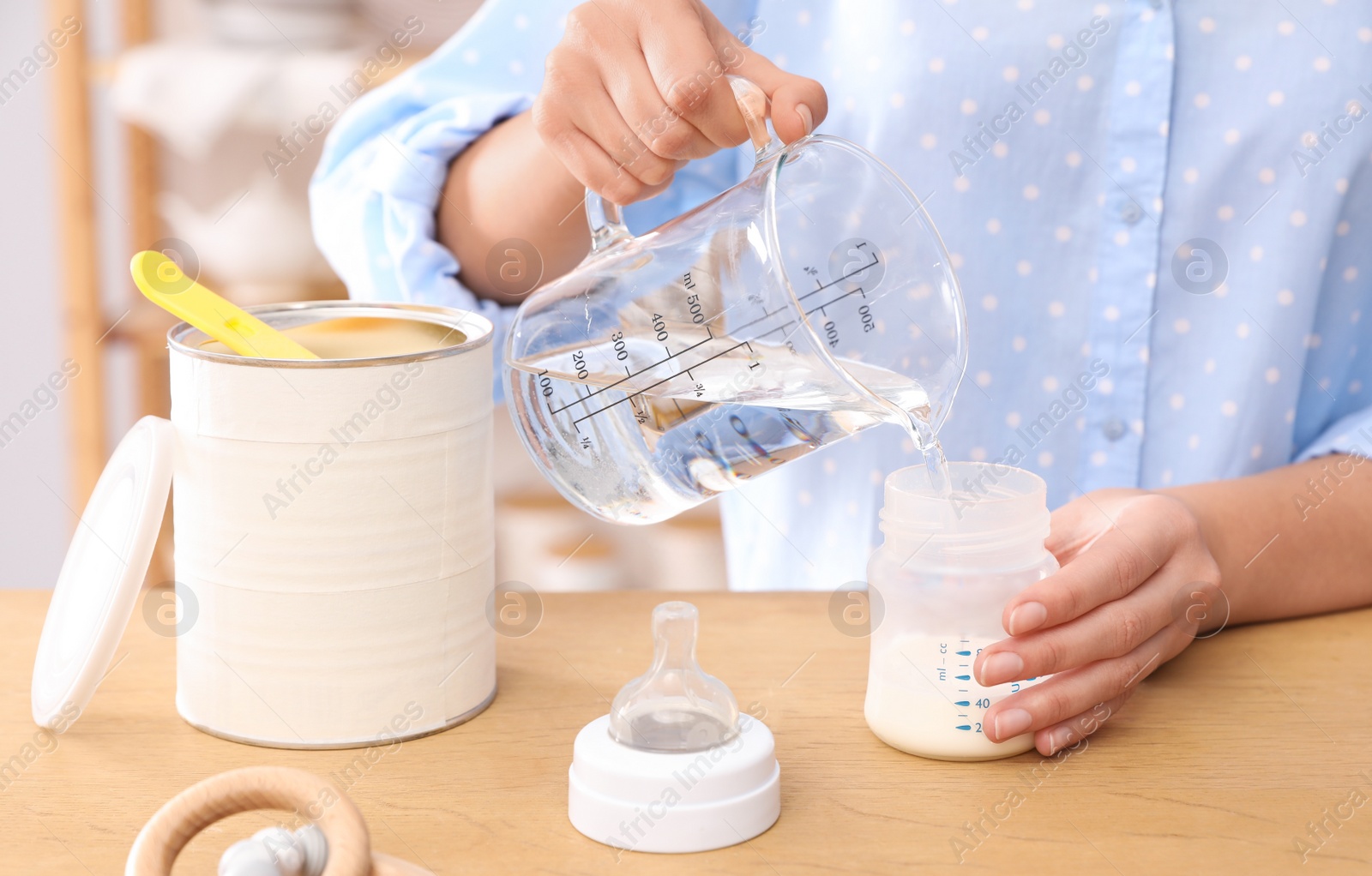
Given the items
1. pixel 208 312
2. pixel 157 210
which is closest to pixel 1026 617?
pixel 208 312

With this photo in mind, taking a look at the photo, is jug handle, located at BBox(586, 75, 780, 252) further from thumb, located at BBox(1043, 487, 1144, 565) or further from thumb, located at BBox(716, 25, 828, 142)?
thumb, located at BBox(1043, 487, 1144, 565)

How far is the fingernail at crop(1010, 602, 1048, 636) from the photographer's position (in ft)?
2.31

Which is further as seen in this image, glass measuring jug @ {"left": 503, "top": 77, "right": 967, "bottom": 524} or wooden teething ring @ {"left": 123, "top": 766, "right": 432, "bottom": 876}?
glass measuring jug @ {"left": 503, "top": 77, "right": 967, "bottom": 524}

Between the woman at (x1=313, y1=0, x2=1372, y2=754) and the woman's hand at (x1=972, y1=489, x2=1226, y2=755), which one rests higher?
the woman at (x1=313, y1=0, x2=1372, y2=754)

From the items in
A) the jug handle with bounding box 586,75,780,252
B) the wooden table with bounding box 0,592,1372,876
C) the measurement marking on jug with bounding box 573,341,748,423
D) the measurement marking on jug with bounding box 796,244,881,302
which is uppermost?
the jug handle with bounding box 586,75,780,252

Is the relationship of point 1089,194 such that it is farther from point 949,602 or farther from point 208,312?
point 208,312

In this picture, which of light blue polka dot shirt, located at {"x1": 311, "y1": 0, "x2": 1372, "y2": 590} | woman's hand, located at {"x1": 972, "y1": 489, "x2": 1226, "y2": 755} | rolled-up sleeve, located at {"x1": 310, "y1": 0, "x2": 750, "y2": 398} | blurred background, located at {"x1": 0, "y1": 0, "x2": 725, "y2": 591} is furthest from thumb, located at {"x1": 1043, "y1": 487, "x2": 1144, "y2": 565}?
blurred background, located at {"x1": 0, "y1": 0, "x2": 725, "y2": 591}

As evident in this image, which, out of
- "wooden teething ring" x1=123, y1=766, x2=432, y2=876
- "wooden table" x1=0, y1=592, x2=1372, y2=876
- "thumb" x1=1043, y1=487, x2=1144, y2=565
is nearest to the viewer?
"wooden teething ring" x1=123, y1=766, x2=432, y2=876

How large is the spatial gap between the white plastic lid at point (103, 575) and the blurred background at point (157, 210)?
1.34 meters

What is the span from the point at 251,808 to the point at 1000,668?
402mm

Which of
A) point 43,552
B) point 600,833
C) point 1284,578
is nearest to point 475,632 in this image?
point 600,833

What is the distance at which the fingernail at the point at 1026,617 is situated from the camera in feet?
2.31

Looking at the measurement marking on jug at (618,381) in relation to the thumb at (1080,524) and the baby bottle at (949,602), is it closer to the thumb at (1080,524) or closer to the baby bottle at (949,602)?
the baby bottle at (949,602)

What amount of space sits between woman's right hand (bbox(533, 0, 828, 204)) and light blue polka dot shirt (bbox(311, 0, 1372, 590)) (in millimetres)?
339
